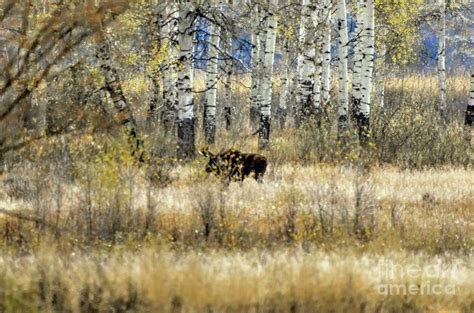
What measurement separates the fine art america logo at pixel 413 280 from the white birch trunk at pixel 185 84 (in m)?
7.40

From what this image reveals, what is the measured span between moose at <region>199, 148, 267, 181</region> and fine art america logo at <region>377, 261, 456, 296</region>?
14.2 feet

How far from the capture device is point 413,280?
6.73 m

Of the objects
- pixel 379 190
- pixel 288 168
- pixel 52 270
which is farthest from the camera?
pixel 288 168

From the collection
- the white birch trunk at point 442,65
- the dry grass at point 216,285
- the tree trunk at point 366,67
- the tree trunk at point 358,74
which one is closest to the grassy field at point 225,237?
the dry grass at point 216,285

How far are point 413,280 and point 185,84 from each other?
8288mm

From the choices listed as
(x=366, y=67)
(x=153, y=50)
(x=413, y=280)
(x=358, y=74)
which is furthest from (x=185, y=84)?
(x=413, y=280)

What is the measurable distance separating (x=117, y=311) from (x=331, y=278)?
1.98 m

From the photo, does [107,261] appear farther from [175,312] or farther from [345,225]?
[345,225]

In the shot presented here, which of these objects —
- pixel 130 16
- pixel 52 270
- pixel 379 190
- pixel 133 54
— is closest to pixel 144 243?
pixel 52 270

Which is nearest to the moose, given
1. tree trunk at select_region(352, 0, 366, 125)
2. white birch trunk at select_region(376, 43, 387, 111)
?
tree trunk at select_region(352, 0, 366, 125)

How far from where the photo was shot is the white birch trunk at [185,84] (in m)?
13.9

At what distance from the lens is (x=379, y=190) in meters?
11.4

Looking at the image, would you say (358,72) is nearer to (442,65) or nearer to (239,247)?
(239,247)

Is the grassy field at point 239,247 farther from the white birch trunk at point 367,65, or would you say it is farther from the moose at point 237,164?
the white birch trunk at point 367,65
